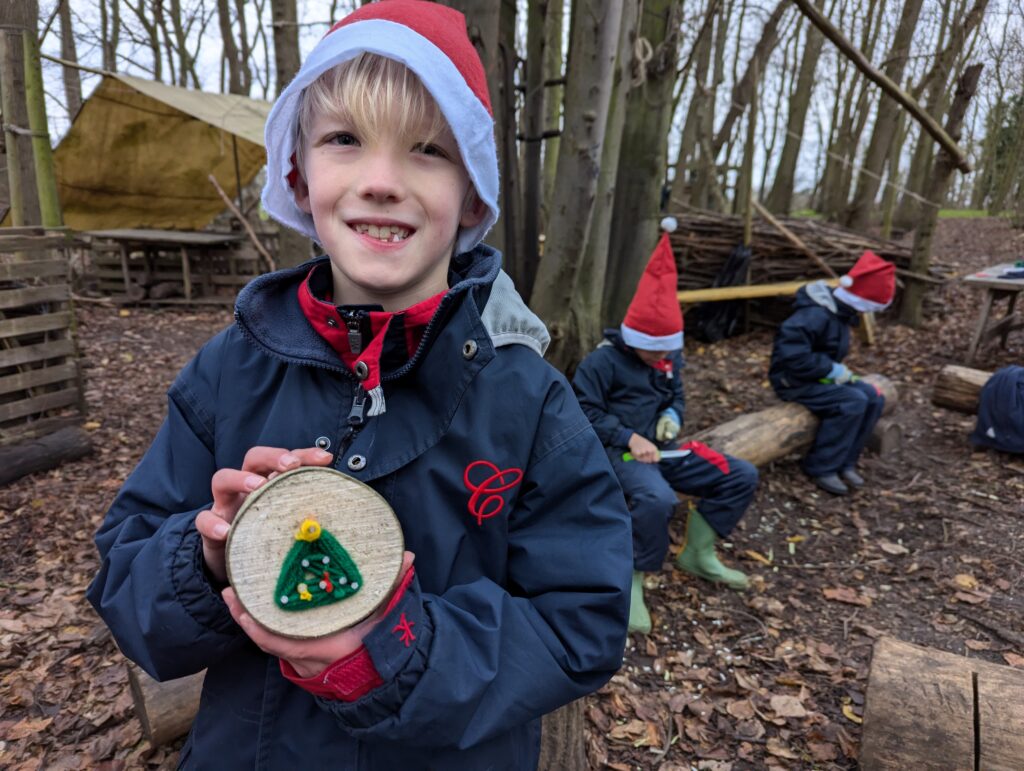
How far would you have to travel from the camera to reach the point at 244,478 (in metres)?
0.98

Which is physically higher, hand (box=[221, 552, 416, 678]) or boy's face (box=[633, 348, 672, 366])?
hand (box=[221, 552, 416, 678])

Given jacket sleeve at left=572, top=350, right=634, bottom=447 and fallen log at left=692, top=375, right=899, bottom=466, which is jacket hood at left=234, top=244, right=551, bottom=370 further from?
fallen log at left=692, top=375, right=899, bottom=466

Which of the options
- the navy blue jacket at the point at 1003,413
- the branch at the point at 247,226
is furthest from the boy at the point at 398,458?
the branch at the point at 247,226

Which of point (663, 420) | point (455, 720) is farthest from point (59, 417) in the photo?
point (455, 720)

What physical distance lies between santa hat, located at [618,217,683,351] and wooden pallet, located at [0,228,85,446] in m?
4.13

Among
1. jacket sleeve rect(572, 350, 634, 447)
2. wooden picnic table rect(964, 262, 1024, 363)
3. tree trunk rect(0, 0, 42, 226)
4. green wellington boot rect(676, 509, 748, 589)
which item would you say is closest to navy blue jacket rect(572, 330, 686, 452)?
jacket sleeve rect(572, 350, 634, 447)

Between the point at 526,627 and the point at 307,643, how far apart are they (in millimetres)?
372

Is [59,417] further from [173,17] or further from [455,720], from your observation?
[173,17]

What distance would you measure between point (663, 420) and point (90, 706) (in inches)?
123

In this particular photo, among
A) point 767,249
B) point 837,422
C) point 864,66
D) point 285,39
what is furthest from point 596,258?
point 767,249

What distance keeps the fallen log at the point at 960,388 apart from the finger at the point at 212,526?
21.2 feet

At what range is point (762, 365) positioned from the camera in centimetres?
747

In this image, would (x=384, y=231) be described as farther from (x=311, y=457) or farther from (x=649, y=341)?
(x=649, y=341)

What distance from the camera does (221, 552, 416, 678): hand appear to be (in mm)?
928
